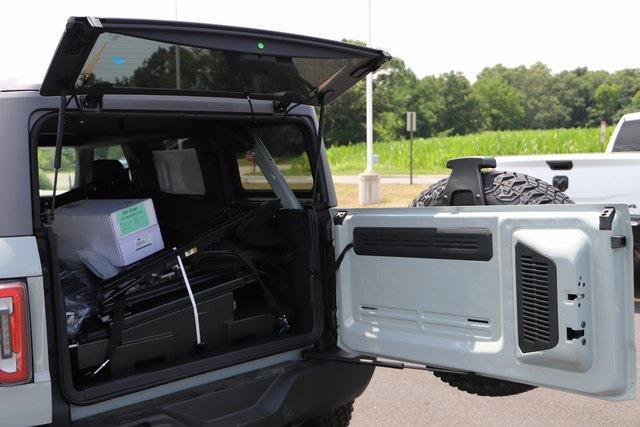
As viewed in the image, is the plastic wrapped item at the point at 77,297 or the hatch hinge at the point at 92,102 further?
the plastic wrapped item at the point at 77,297

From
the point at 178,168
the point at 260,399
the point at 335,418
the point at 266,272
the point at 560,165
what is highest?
the point at 178,168

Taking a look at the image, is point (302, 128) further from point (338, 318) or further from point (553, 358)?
point (553, 358)

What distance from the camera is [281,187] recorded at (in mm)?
3641

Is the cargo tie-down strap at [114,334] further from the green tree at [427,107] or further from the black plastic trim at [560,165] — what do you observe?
the green tree at [427,107]

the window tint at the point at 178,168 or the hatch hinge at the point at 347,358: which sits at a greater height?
the window tint at the point at 178,168

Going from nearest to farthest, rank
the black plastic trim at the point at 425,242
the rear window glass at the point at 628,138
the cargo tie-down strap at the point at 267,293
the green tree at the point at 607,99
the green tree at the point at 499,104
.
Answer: the black plastic trim at the point at 425,242 → the cargo tie-down strap at the point at 267,293 → the rear window glass at the point at 628,138 → the green tree at the point at 607,99 → the green tree at the point at 499,104

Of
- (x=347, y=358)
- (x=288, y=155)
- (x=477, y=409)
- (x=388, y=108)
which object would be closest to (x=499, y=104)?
(x=388, y=108)

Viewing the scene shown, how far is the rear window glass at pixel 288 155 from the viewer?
3674 mm

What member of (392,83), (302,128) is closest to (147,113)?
(302,128)

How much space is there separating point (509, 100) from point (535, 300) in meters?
101

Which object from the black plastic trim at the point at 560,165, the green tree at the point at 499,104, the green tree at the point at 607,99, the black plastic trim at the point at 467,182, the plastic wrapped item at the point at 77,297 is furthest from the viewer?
the green tree at the point at 499,104

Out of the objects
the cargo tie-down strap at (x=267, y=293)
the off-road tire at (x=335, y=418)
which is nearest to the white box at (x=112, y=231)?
the cargo tie-down strap at (x=267, y=293)

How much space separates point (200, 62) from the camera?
2688 millimetres

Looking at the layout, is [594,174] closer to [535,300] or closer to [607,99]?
[535,300]
